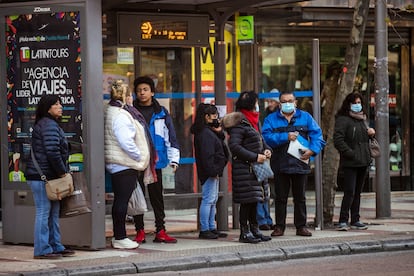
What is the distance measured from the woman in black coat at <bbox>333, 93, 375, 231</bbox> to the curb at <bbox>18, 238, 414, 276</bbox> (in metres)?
1.55

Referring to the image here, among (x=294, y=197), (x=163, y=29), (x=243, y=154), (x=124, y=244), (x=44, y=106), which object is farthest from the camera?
(x=163, y=29)

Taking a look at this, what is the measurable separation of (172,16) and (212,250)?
3479mm

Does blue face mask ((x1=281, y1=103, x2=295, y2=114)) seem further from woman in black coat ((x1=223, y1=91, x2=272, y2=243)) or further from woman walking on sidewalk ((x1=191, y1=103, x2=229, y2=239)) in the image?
woman walking on sidewalk ((x1=191, y1=103, x2=229, y2=239))

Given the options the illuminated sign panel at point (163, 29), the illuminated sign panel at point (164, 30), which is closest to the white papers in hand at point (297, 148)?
the illuminated sign panel at point (163, 29)

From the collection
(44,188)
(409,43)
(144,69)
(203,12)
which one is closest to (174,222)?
(144,69)

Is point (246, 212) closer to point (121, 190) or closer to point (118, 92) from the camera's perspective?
point (121, 190)

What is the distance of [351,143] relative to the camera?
1491cm

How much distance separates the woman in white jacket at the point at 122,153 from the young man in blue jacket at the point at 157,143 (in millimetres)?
522

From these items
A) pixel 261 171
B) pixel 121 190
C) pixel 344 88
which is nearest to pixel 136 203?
pixel 121 190

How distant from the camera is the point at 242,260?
12.2m

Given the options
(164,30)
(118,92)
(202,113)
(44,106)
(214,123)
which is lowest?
(214,123)

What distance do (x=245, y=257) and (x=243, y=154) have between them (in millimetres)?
1536

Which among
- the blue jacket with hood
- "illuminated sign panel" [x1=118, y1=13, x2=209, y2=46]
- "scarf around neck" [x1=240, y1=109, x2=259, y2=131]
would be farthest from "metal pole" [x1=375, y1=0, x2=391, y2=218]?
"scarf around neck" [x1=240, y1=109, x2=259, y2=131]

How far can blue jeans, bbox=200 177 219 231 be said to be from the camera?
551 inches
